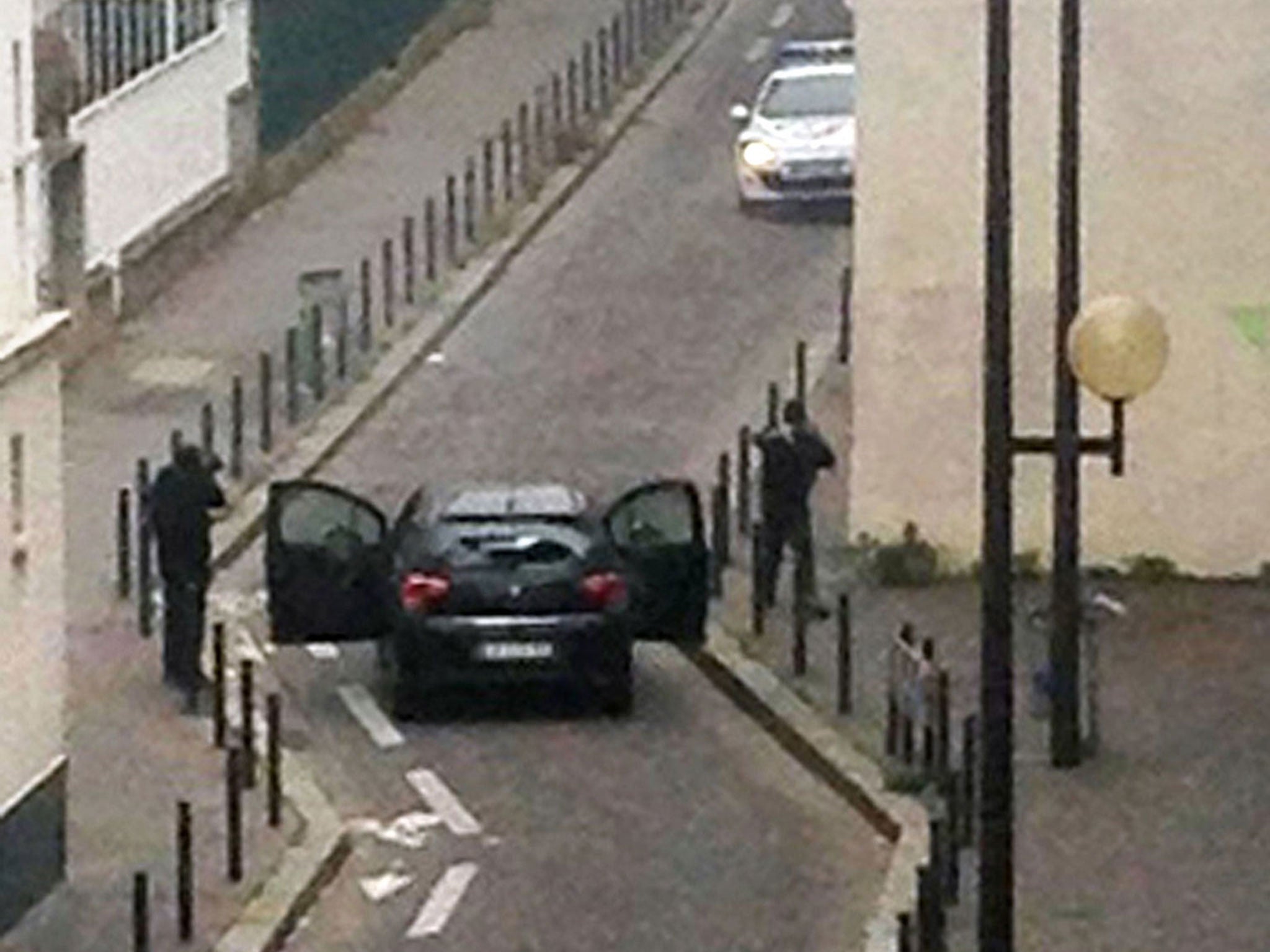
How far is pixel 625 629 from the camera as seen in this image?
95.3ft

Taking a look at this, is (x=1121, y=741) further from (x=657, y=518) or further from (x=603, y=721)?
(x=657, y=518)

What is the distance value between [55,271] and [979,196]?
883 cm

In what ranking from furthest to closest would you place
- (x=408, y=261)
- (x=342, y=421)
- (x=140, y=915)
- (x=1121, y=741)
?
(x=408, y=261), (x=342, y=421), (x=1121, y=741), (x=140, y=915)

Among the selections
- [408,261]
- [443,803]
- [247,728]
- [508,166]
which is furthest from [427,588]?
[508,166]

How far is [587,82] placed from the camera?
5159cm

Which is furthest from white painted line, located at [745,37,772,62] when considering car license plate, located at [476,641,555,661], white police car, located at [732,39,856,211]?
car license plate, located at [476,641,555,661]

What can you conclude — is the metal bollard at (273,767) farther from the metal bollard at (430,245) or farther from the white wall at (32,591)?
the metal bollard at (430,245)

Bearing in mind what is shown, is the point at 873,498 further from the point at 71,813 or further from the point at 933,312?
the point at 71,813

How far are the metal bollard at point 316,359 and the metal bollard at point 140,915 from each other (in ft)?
52.6

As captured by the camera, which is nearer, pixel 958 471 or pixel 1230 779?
pixel 1230 779

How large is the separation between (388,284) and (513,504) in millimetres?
13295

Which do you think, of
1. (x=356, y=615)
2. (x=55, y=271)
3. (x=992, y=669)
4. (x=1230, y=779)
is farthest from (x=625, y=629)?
(x=55, y=271)

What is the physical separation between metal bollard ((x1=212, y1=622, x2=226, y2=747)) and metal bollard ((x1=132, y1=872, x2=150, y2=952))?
5178mm

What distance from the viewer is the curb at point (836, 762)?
2480 centimetres
